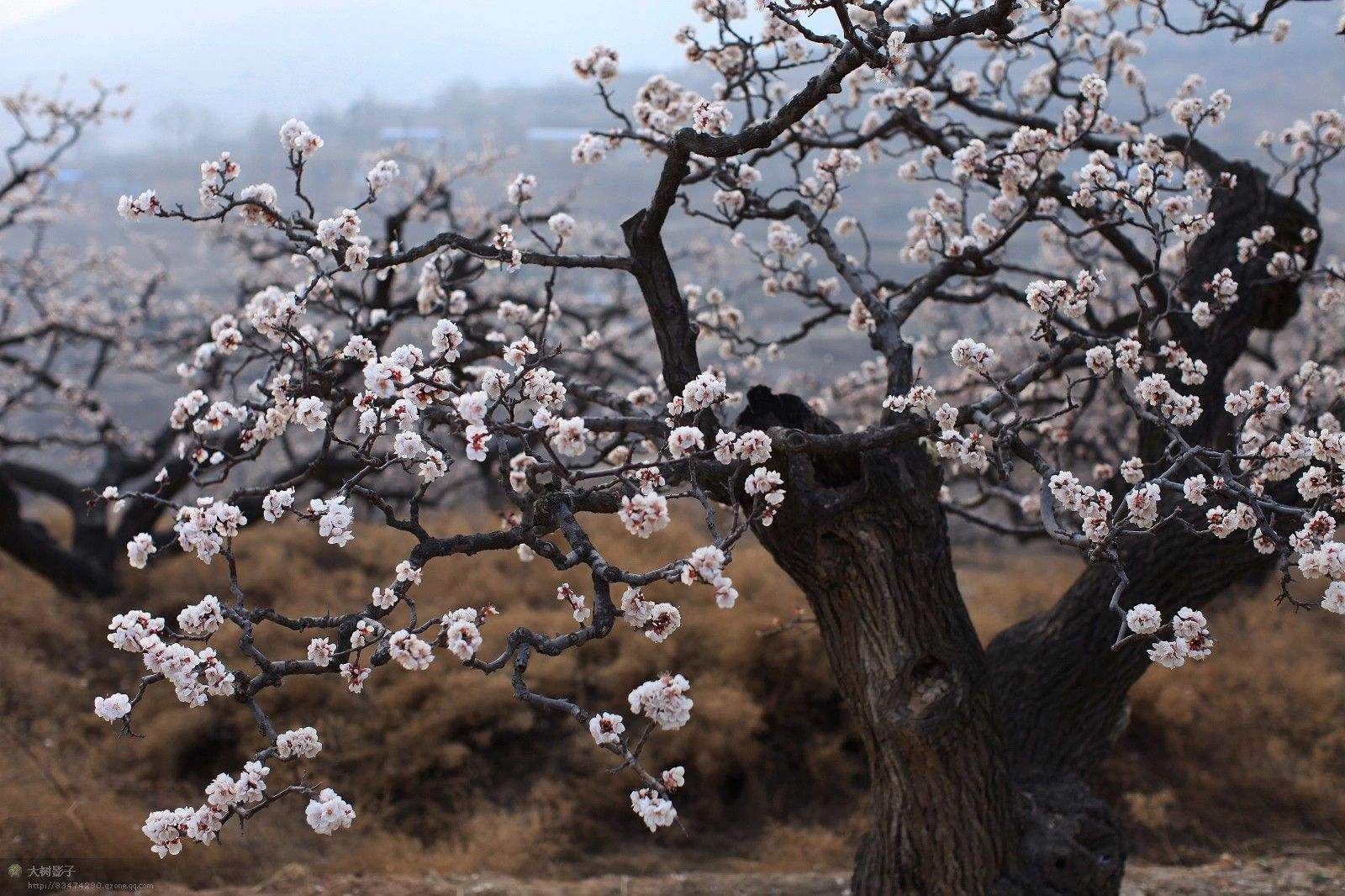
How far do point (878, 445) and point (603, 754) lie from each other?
4.32 m

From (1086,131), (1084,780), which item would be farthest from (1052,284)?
(1084,780)

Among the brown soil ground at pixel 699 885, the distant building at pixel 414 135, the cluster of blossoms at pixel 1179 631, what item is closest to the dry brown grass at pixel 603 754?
the brown soil ground at pixel 699 885

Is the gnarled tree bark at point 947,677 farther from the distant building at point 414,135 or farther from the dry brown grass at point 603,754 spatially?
the distant building at point 414,135

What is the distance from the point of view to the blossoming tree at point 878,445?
2.37 meters

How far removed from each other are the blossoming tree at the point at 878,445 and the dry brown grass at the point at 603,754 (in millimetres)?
2385

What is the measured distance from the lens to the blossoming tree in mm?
2367

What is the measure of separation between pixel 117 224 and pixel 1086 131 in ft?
82.3

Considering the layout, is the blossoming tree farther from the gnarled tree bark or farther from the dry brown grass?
the dry brown grass

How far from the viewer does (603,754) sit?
6.70 metres

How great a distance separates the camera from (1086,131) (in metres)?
3.87

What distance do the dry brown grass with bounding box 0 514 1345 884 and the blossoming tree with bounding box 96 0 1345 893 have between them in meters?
2.39

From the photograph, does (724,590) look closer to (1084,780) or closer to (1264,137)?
(1084,780)

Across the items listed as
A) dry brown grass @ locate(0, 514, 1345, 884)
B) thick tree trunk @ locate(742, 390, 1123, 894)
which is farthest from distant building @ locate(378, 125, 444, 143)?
thick tree trunk @ locate(742, 390, 1123, 894)

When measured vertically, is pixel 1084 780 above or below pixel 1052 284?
below
